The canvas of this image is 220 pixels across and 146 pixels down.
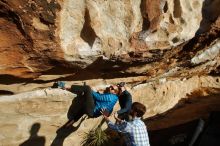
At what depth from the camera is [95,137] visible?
6.52 meters

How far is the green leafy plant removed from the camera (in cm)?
648

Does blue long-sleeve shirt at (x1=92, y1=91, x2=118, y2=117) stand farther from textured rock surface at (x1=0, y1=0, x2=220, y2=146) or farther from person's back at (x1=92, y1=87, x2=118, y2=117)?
textured rock surface at (x1=0, y1=0, x2=220, y2=146)

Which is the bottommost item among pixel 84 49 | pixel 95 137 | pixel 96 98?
pixel 95 137

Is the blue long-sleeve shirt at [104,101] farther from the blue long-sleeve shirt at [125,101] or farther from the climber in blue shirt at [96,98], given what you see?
the blue long-sleeve shirt at [125,101]

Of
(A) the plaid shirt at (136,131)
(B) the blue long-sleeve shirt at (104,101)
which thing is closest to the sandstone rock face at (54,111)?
(B) the blue long-sleeve shirt at (104,101)

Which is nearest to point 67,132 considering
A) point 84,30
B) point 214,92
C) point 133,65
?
point 133,65

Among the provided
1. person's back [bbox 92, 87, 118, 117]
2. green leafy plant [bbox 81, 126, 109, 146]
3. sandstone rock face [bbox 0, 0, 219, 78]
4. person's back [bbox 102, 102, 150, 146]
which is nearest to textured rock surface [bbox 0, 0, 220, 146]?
sandstone rock face [bbox 0, 0, 219, 78]

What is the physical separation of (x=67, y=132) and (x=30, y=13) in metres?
2.44

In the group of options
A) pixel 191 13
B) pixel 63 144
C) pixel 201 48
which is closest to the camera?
pixel 191 13

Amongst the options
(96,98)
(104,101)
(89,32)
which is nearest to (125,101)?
(104,101)

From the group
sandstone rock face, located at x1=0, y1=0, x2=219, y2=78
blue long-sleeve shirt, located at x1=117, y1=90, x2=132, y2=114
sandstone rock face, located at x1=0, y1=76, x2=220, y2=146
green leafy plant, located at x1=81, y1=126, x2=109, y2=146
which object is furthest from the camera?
green leafy plant, located at x1=81, y1=126, x2=109, y2=146

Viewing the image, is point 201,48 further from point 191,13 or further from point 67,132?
point 67,132

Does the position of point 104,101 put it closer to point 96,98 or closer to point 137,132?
point 96,98

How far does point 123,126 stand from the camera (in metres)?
4.90
